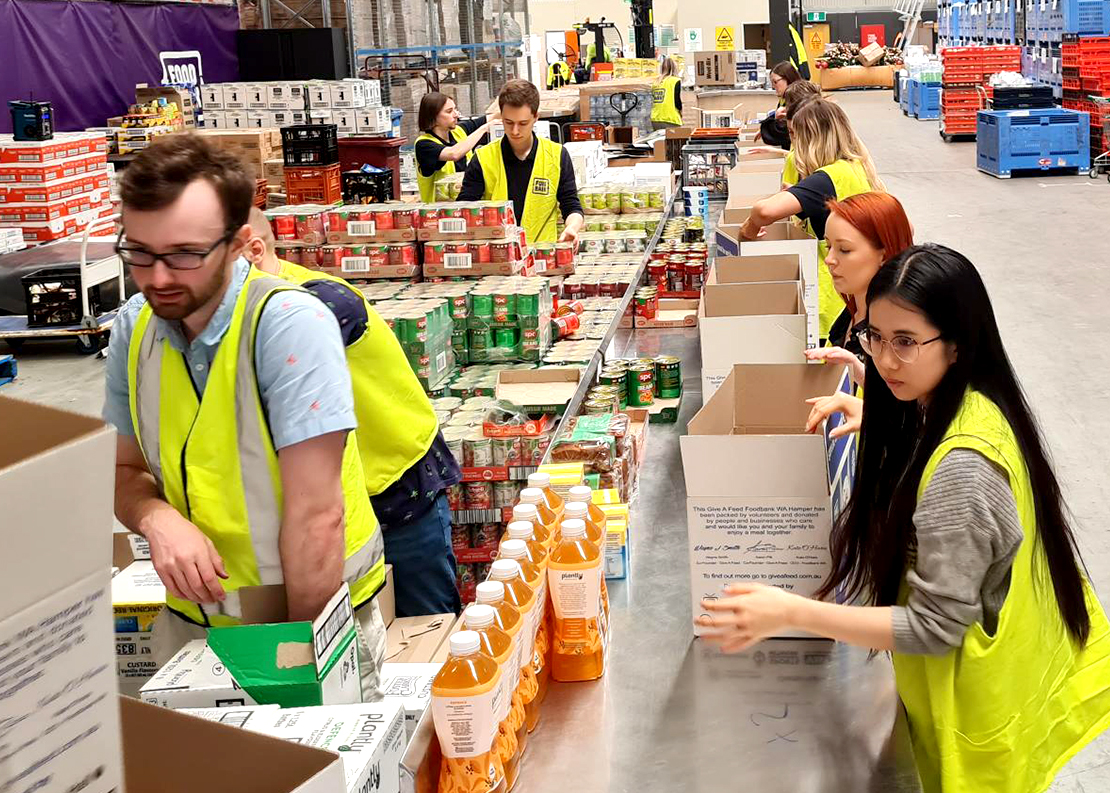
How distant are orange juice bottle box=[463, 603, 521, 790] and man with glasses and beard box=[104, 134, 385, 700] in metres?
0.25

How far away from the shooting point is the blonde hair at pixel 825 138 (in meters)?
5.11

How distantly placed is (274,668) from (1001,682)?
107 centimetres

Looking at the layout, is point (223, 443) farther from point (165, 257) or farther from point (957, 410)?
point (957, 410)

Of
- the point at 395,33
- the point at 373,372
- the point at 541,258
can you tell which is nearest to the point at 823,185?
the point at 541,258

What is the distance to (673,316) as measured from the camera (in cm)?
577

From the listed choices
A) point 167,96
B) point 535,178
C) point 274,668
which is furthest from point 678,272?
point 167,96

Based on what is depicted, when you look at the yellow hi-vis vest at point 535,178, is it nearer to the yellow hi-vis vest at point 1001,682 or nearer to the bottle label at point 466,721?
the yellow hi-vis vest at point 1001,682

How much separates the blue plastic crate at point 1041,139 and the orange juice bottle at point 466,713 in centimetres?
1576

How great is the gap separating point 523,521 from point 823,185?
299 cm

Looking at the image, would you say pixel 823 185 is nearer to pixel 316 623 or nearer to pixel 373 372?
pixel 373 372

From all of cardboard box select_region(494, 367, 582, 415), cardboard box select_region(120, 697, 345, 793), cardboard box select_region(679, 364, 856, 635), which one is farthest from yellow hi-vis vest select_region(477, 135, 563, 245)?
cardboard box select_region(120, 697, 345, 793)

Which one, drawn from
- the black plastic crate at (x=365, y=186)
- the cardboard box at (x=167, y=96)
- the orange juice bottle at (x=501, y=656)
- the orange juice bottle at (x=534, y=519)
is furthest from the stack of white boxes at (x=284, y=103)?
the orange juice bottle at (x=501, y=656)

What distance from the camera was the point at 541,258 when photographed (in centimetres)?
595

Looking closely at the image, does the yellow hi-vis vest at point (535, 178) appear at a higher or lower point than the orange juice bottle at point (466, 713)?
higher
